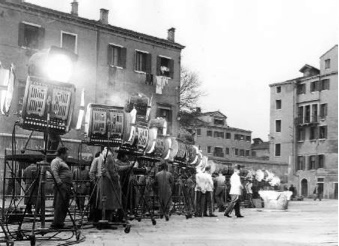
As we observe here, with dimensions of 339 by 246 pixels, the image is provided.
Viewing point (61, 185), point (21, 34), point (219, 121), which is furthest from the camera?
point (219, 121)

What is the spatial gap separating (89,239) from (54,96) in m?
2.74

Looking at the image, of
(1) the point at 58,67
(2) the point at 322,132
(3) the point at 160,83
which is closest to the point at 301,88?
(2) the point at 322,132

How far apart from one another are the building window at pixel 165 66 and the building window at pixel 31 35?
28.8ft

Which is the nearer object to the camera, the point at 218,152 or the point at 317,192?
the point at 317,192

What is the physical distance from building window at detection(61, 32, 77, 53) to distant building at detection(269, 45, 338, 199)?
3125 cm

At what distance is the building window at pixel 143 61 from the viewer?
117 feet

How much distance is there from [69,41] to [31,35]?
92.6 inches

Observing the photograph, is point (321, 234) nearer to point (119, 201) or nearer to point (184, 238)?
point (184, 238)

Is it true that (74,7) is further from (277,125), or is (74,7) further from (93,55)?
(277,125)

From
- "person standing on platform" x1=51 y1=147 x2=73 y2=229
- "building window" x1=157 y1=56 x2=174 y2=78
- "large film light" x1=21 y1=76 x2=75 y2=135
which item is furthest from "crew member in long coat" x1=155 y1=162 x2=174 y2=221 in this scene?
"building window" x1=157 y1=56 x2=174 y2=78

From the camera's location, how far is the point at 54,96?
9891mm

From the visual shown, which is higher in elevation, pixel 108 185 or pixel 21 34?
pixel 21 34

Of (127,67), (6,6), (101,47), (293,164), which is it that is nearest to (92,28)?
(101,47)

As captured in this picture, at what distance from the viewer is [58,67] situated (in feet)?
33.0
